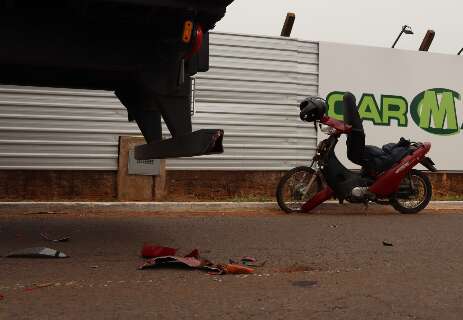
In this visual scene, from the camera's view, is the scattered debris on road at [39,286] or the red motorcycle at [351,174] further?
the red motorcycle at [351,174]

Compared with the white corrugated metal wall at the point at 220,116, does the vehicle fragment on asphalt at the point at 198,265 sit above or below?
below

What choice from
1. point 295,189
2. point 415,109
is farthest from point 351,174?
point 415,109

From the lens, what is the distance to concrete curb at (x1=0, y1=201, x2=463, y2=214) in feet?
24.5

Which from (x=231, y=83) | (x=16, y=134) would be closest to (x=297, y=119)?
(x=231, y=83)

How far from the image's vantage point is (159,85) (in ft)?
13.6

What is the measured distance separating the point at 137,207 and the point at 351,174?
122 inches

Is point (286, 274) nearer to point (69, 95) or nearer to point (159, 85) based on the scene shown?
point (159, 85)

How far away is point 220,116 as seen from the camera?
9.91 meters

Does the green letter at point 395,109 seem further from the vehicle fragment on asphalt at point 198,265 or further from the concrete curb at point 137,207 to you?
the vehicle fragment on asphalt at point 198,265

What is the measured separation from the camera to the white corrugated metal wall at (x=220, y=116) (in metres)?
8.90

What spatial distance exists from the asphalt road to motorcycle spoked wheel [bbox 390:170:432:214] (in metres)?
1.78

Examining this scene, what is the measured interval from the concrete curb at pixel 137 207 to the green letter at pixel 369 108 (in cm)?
268

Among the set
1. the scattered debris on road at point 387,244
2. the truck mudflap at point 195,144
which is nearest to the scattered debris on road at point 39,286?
the truck mudflap at point 195,144

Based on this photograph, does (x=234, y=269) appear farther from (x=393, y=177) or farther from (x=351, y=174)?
(x=393, y=177)
